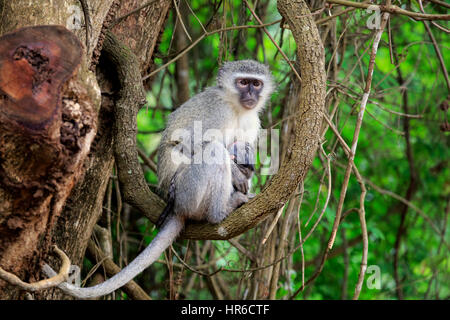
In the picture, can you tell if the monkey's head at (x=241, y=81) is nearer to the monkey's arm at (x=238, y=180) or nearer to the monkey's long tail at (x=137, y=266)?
the monkey's arm at (x=238, y=180)

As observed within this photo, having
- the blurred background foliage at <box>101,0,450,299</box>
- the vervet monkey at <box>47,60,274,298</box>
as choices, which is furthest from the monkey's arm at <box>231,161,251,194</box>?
the blurred background foliage at <box>101,0,450,299</box>

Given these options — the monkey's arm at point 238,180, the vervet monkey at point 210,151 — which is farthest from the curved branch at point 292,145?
the monkey's arm at point 238,180

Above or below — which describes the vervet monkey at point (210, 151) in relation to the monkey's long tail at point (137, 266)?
above

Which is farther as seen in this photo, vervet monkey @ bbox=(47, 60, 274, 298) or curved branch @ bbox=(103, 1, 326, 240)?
vervet monkey @ bbox=(47, 60, 274, 298)

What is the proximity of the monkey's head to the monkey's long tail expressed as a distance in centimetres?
126

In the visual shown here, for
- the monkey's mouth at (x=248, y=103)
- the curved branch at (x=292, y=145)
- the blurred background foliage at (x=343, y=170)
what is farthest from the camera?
the blurred background foliage at (x=343, y=170)

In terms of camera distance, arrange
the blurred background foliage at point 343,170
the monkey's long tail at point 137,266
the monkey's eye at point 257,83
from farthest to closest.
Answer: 1. the blurred background foliage at point 343,170
2. the monkey's eye at point 257,83
3. the monkey's long tail at point 137,266

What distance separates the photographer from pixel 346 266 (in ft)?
20.7

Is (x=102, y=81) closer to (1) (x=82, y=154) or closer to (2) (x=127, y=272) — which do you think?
(2) (x=127, y=272)

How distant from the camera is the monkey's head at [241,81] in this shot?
4453 millimetres

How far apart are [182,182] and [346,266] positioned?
3.17 meters

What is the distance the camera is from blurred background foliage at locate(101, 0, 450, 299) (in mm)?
5098

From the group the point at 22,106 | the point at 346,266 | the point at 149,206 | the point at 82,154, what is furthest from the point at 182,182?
the point at 346,266

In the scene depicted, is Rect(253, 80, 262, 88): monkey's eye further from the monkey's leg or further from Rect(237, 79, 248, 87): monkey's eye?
the monkey's leg
